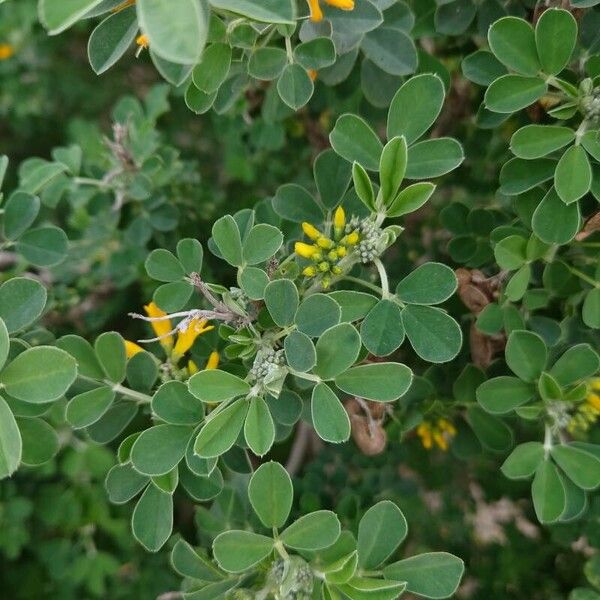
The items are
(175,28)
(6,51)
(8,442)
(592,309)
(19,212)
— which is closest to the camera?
(175,28)

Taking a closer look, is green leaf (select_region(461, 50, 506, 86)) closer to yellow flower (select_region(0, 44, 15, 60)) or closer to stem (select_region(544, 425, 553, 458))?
stem (select_region(544, 425, 553, 458))

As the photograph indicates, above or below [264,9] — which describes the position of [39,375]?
below

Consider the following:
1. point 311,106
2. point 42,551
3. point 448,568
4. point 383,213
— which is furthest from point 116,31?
point 42,551

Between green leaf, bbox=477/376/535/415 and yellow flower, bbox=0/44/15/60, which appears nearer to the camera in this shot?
green leaf, bbox=477/376/535/415

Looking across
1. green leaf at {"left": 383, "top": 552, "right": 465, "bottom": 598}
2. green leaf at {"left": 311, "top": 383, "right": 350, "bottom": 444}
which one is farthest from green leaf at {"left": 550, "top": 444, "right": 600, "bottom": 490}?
green leaf at {"left": 311, "top": 383, "right": 350, "bottom": 444}

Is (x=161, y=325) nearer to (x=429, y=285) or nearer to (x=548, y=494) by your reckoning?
(x=429, y=285)

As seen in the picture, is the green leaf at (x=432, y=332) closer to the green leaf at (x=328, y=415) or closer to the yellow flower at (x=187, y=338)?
the green leaf at (x=328, y=415)

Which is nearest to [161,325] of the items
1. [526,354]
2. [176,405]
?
[176,405]
